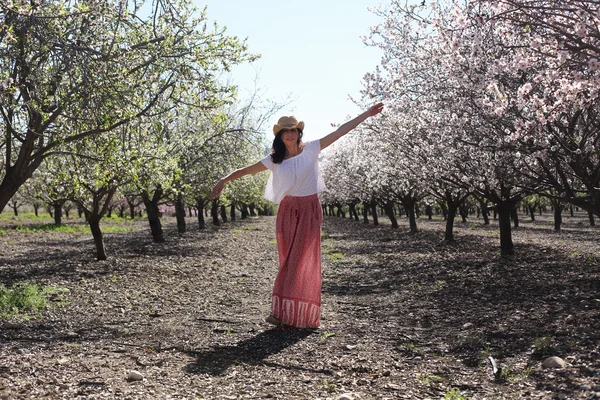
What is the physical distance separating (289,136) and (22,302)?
16.8 ft

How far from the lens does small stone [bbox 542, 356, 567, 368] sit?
5.22 metres

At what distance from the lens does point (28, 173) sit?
32.4 feet

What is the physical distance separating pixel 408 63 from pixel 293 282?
897cm

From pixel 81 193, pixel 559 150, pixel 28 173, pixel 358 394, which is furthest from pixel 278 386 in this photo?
pixel 81 193

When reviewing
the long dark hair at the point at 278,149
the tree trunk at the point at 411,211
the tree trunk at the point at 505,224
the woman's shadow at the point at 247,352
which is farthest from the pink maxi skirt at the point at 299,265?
the tree trunk at the point at 411,211

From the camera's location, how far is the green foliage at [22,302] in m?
8.26

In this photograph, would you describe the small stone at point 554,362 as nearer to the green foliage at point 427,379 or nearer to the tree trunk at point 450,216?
the green foliage at point 427,379

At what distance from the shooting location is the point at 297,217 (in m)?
7.21

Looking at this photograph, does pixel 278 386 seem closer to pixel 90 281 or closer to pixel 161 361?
pixel 161 361

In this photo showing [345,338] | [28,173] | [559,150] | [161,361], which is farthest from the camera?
[559,150]

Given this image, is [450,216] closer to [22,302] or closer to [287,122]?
[287,122]

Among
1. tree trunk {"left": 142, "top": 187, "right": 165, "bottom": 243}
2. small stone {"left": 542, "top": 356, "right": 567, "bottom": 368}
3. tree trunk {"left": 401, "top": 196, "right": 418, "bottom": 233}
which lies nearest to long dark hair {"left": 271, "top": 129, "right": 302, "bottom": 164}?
small stone {"left": 542, "top": 356, "right": 567, "bottom": 368}

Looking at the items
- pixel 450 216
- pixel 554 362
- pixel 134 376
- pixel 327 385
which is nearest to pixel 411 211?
pixel 450 216

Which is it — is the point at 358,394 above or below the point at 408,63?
below
